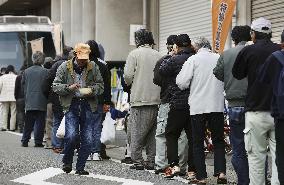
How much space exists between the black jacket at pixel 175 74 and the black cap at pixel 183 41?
8 cm

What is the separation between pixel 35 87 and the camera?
47.6 feet

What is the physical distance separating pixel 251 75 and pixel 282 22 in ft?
29.8

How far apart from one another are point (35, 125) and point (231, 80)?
23.9 ft

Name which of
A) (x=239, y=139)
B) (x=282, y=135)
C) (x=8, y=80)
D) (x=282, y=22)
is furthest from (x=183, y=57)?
(x=8, y=80)

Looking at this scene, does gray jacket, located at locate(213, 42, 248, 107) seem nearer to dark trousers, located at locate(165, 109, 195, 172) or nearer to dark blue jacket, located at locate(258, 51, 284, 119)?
dark trousers, located at locate(165, 109, 195, 172)

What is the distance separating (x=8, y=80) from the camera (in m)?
19.8

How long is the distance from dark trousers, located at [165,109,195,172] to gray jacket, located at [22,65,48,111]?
216 inches

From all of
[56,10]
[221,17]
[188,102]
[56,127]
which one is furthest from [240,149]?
[56,10]

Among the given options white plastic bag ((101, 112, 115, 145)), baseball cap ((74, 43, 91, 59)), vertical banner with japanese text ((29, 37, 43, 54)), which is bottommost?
white plastic bag ((101, 112, 115, 145))

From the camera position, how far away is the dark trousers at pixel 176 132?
9266 mm

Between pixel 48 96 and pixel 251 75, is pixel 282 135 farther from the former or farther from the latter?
pixel 48 96

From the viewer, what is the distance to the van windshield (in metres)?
22.3

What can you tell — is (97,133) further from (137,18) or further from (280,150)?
(137,18)

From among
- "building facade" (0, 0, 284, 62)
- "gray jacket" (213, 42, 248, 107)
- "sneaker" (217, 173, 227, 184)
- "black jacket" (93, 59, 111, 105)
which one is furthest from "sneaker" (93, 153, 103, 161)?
"building facade" (0, 0, 284, 62)
